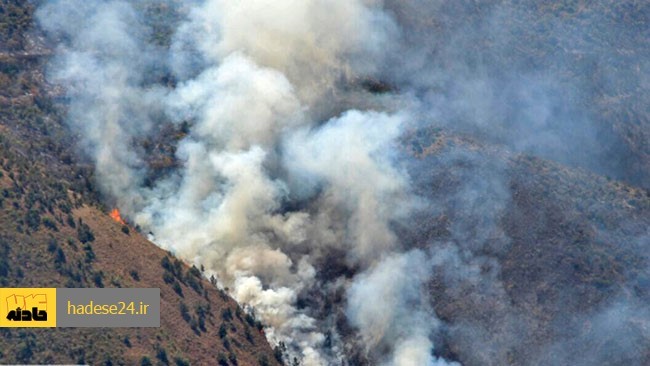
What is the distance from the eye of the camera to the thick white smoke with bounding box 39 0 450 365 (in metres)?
143

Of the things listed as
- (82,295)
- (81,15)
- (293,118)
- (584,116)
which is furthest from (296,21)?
(82,295)

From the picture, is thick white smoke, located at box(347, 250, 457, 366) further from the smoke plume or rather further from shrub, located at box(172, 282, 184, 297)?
shrub, located at box(172, 282, 184, 297)

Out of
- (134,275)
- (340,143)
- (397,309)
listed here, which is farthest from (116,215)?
(397,309)

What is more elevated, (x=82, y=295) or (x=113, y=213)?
(x=113, y=213)

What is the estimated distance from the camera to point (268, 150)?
15600 cm

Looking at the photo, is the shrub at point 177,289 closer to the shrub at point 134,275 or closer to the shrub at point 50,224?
the shrub at point 134,275

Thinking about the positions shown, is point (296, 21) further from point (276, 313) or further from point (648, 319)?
point (648, 319)

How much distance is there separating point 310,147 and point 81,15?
33.9 metres

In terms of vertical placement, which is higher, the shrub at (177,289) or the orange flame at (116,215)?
the orange flame at (116,215)

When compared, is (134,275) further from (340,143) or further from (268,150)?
(340,143)

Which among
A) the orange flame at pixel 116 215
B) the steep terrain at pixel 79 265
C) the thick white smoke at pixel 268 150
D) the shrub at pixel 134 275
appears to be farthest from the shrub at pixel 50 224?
the thick white smoke at pixel 268 150

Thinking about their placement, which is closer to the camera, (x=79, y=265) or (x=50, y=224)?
(x=79, y=265)

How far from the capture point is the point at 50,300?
4956 inches

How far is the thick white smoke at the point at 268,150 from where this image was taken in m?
143
